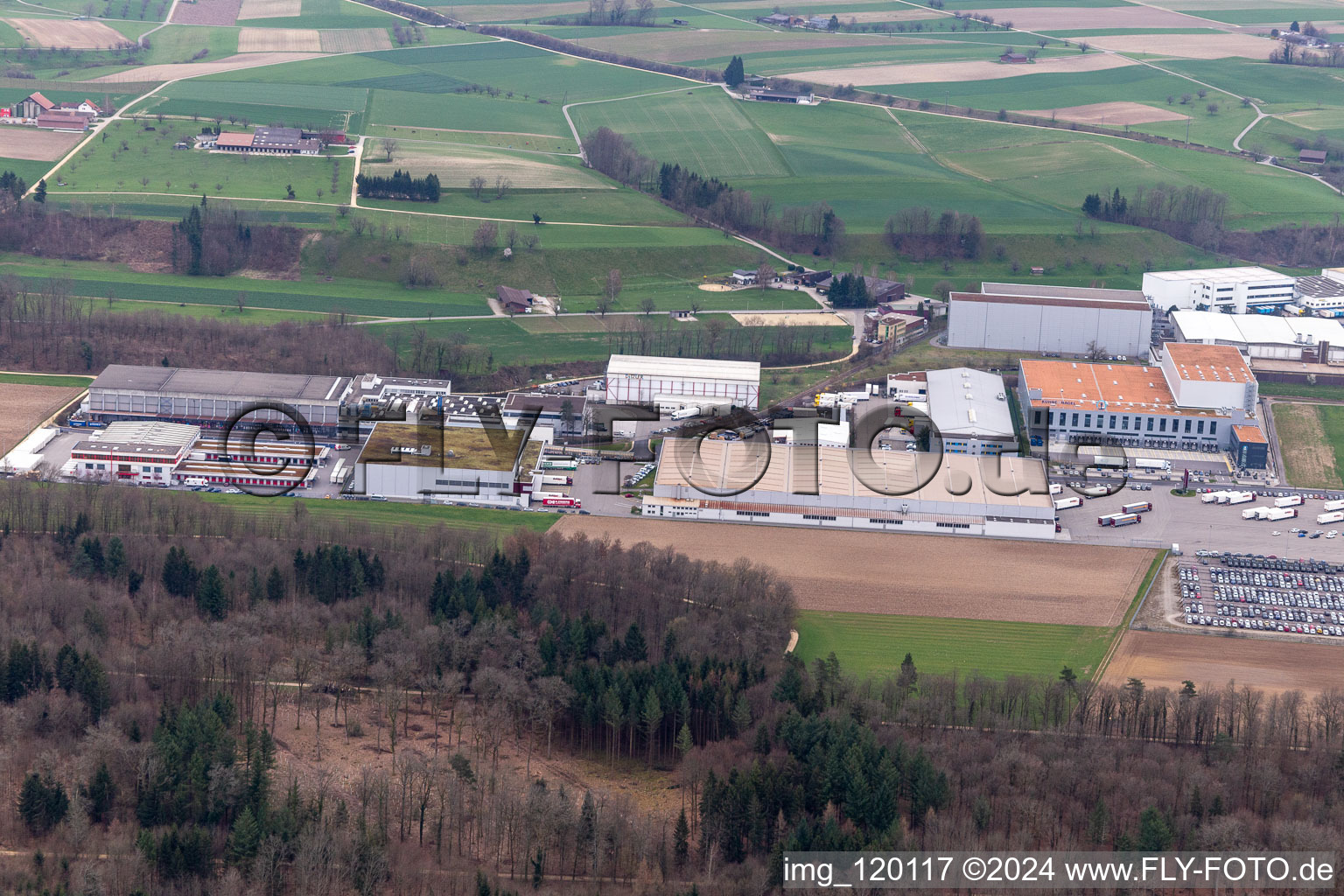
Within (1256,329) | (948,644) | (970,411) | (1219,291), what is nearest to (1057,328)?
(1256,329)

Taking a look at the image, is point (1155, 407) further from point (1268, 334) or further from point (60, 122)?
point (60, 122)

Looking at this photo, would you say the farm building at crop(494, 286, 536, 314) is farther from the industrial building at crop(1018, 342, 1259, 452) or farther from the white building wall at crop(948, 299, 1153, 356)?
the industrial building at crop(1018, 342, 1259, 452)

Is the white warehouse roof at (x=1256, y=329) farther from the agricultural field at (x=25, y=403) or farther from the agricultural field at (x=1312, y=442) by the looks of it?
the agricultural field at (x=25, y=403)

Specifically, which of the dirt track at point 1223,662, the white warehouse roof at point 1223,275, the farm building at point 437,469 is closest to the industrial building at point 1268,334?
the white warehouse roof at point 1223,275

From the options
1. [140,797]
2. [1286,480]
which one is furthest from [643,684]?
[1286,480]

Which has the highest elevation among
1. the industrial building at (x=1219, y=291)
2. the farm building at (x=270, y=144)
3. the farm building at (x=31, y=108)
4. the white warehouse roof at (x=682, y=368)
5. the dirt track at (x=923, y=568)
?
the farm building at (x=31, y=108)

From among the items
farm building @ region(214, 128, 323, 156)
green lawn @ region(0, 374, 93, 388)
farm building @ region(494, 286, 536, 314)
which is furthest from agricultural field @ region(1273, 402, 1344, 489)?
farm building @ region(214, 128, 323, 156)
